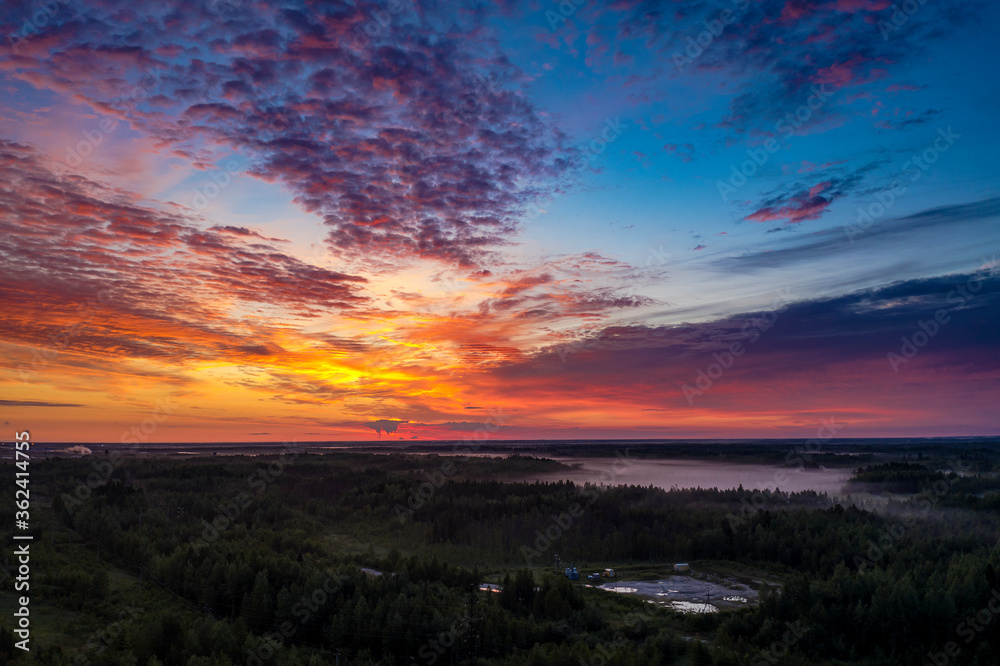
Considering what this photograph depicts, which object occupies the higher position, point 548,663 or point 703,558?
point 548,663

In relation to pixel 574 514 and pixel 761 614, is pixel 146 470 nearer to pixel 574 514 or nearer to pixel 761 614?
pixel 574 514

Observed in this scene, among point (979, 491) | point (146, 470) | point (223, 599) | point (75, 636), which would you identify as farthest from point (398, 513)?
point (979, 491)

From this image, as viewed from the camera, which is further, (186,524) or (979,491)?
(979,491)

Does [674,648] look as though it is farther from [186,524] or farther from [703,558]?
[186,524]

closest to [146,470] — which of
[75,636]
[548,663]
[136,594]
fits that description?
[136,594]

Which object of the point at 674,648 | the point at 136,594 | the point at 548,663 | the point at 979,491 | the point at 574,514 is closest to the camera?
the point at 548,663

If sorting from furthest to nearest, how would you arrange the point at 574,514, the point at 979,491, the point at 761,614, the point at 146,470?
the point at 146,470 → the point at 979,491 → the point at 574,514 → the point at 761,614
